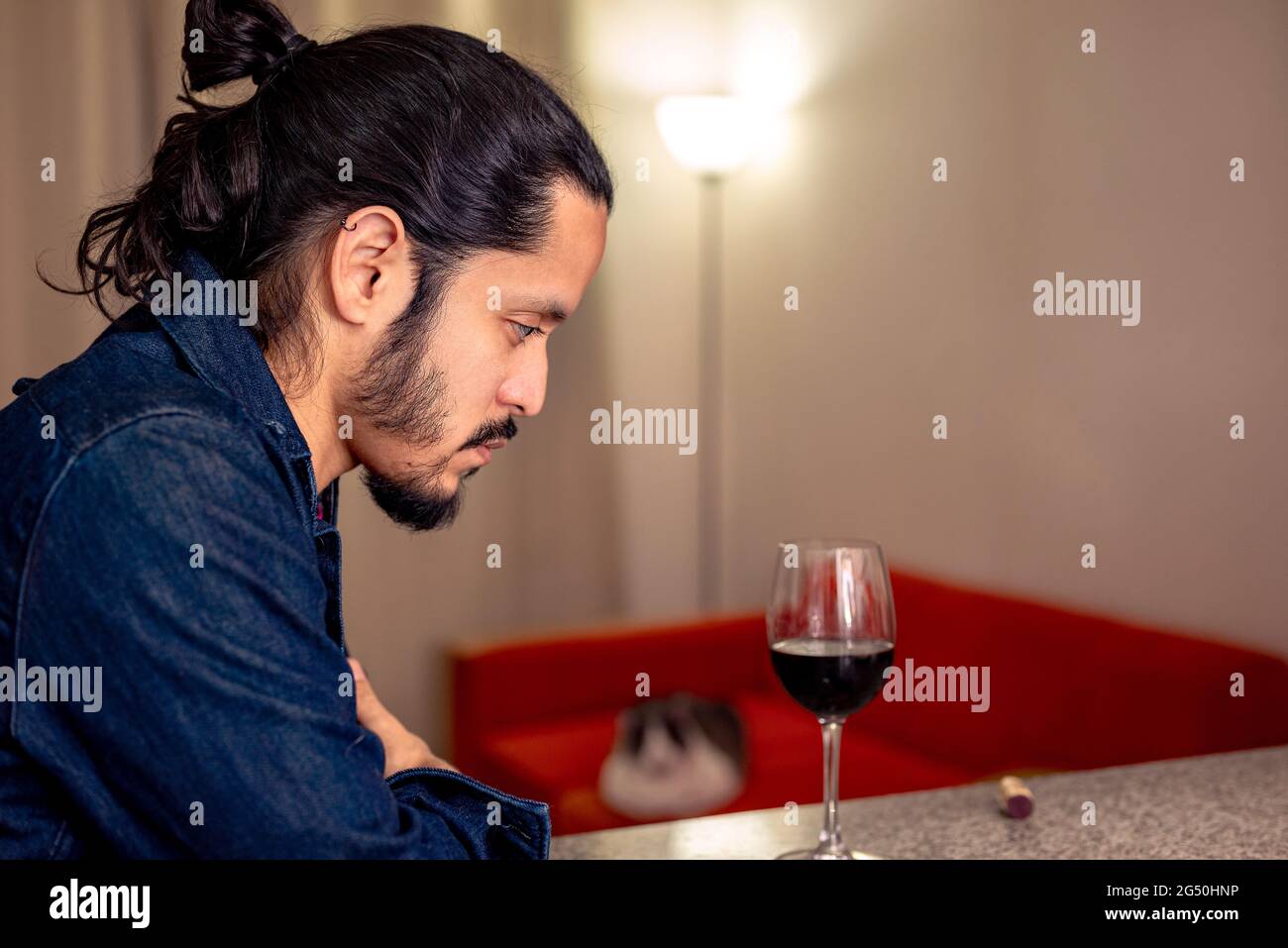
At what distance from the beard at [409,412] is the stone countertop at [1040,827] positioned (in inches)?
12.2

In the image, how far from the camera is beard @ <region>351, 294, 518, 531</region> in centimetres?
94

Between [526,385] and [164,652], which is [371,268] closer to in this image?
[526,385]

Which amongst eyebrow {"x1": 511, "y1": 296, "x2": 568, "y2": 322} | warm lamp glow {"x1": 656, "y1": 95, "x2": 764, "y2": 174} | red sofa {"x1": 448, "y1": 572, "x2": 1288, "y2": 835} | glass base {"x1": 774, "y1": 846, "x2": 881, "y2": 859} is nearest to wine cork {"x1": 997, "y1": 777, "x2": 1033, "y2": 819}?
glass base {"x1": 774, "y1": 846, "x2": 881, "y2": 859}

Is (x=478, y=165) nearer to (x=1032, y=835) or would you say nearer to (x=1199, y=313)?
(x=1032, y=835)

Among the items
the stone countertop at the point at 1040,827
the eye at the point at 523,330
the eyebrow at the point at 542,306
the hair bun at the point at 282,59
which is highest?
the hair bun at the point at 282,59

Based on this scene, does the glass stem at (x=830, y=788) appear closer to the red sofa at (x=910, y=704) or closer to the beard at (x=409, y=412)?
the beard at (x=409, y=412)

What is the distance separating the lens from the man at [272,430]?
0.64 m

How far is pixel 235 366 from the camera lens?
0.86m

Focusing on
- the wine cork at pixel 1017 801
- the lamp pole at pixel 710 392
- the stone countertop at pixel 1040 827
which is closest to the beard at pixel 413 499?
the stone countertop at pixel 1040 827

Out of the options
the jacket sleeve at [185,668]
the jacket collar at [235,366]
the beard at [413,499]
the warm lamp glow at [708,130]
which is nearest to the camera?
the jacket sleeve at [185,668]

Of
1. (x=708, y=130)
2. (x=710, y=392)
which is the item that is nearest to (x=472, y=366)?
(x=708, y=130)

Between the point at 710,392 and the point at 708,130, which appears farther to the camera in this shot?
the point at 710,392

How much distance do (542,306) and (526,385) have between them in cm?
7

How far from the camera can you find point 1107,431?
2.53 m
